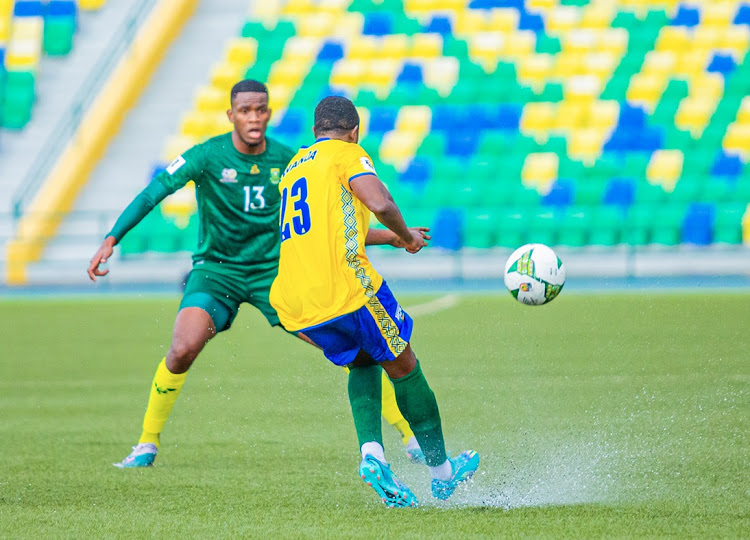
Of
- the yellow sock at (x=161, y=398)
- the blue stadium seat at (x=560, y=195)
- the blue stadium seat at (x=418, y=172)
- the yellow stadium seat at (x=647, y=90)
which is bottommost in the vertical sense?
the yellow sock at (x=161, y=398)

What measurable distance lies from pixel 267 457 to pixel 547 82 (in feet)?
49.1

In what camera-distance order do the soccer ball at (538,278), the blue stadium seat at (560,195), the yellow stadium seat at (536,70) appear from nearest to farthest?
the soccer ball at (538,278)
the blue stadium seat at (560,195)
the yellow stadium seat at (536,70)

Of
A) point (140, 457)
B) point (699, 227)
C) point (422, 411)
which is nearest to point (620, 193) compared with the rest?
point (699, 227)

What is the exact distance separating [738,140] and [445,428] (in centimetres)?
1328

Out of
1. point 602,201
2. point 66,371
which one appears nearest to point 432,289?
point 602,201

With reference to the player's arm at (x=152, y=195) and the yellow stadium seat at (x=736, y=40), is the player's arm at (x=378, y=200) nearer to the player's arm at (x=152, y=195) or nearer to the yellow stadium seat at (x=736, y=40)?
the player's arm at (x=152, y=195)

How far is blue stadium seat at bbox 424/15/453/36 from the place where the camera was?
21219 millimetres

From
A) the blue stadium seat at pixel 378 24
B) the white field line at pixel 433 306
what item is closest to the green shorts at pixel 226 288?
the white field line at pixel 433 306

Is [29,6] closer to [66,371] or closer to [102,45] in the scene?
[102,45]

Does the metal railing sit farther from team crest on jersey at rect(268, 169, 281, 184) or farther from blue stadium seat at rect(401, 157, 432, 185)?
team crest on jersey at rect(268, 169, 281, 184)

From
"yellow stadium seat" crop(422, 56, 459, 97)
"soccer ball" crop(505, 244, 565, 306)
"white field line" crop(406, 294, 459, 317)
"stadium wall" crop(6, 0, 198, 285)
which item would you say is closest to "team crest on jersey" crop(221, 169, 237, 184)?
"soccer ball" crop(505, 244, 565, 306)

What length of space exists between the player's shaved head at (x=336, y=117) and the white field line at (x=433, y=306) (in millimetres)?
7808

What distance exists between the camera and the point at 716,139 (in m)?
18.6

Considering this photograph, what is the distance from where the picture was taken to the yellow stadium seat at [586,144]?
1891 centimetres
